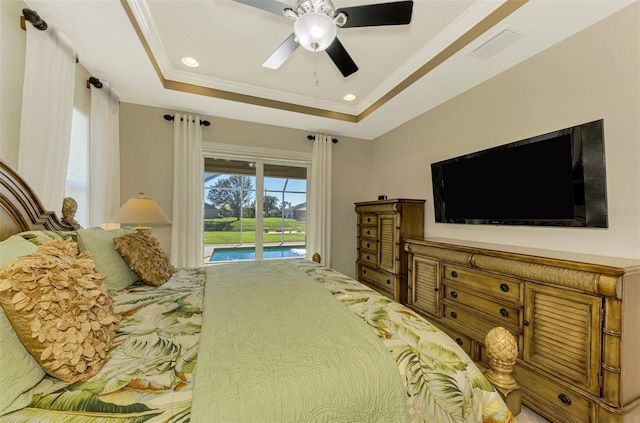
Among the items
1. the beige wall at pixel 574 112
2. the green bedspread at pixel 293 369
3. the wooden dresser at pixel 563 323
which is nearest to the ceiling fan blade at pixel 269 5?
the green bedspread at pixel 293 369

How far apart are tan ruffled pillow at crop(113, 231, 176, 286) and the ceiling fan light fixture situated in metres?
1.66

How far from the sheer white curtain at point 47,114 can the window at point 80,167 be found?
1.30 ft

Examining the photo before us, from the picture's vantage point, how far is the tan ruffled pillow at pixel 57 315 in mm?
688

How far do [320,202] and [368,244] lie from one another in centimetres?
95

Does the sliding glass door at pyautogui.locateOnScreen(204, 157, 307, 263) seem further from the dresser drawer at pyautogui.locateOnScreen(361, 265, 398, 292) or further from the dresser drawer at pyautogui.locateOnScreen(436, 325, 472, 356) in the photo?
the dresser drawer at pyautogui.locateOnScreen(436, 325, 472, 356)

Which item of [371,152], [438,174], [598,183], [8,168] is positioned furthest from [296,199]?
[598,183]

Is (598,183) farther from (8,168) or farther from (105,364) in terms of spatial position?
(8,168)

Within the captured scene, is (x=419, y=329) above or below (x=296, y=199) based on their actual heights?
below

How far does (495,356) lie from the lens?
979 millimetres

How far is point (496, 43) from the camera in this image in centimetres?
184

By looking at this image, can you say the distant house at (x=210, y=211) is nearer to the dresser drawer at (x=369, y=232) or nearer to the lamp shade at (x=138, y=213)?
the lamp shade at (x=138, y=213)

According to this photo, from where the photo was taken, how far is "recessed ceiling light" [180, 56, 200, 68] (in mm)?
2359

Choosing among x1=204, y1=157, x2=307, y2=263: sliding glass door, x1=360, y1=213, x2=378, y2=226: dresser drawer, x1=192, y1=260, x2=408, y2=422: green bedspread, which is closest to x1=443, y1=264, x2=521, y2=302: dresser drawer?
x1=360, y1=213, x2=378, y2=226: dresser drawer

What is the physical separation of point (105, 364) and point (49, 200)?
161 cm
